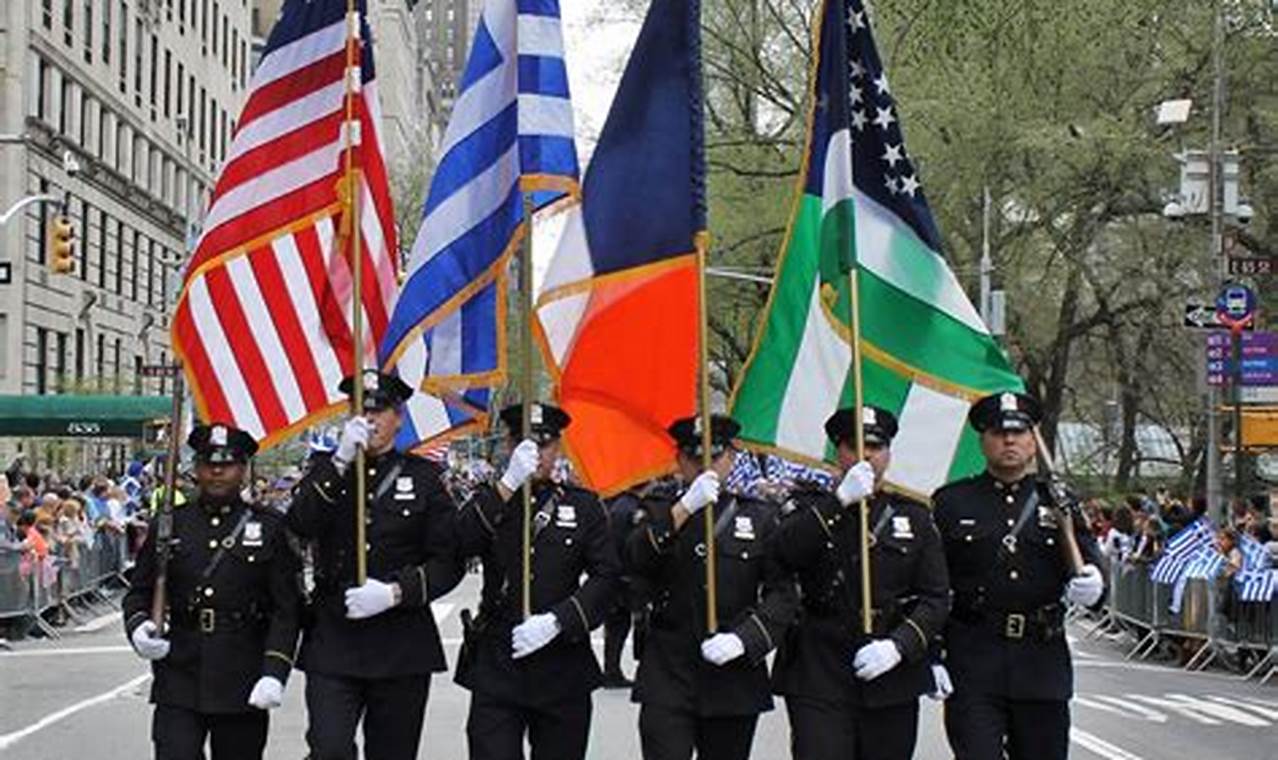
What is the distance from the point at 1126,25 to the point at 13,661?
20.5m

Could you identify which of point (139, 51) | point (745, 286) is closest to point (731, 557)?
point (745, 286)

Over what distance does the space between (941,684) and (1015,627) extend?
1.25ft

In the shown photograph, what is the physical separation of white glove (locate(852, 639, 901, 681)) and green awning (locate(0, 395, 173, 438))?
108 feet

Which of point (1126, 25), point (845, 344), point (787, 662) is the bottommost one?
point (787, 662)

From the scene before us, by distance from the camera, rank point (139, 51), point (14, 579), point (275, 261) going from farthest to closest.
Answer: point (139, 51)
point (14, 579)
point (275, 261)

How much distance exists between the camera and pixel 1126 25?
30.7 m

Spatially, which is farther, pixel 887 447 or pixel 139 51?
pixel 139 51

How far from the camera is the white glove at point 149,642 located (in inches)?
297

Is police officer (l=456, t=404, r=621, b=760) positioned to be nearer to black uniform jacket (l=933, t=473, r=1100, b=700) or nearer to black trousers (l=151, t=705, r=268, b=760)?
black trousers (l=151, t=705, r=268, b=760)

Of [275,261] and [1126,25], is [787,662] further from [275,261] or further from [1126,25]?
[1126,25]

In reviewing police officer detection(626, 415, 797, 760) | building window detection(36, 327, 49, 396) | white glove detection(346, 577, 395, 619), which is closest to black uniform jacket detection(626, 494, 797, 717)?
police officer detection(626, 415, 797, 760)

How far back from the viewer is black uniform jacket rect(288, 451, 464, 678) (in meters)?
7.84

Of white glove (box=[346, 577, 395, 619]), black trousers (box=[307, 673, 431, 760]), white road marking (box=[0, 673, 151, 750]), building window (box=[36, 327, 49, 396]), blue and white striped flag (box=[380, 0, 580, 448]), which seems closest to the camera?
white glove (box=[346, 577, 395, 619])

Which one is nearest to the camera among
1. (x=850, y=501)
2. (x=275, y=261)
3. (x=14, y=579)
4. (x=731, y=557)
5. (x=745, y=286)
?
(x=850, y=501)
